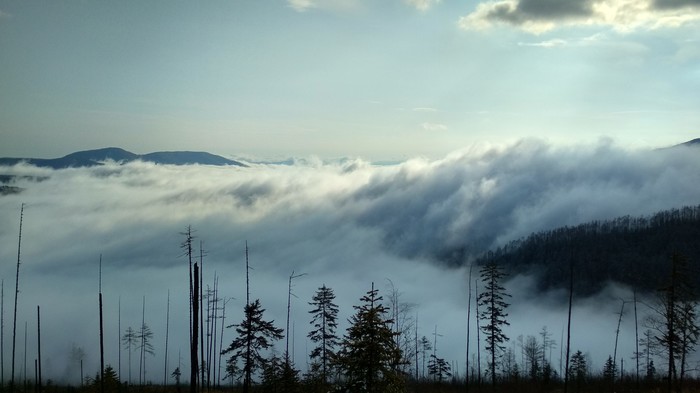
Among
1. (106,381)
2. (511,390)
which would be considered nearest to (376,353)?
(106,381)

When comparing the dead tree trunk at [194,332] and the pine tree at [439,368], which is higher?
the dead tree trunk at [194,332]

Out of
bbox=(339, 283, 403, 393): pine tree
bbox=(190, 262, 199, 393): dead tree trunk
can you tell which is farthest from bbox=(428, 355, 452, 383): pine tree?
bbox=(339, 283, 403, 393): pine tree

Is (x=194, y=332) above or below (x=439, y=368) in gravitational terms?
above

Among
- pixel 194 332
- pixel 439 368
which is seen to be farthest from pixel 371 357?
pixel 439 368

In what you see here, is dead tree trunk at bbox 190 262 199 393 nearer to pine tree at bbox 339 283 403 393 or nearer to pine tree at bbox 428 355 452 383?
pine tree at bbox 339 283 403 393

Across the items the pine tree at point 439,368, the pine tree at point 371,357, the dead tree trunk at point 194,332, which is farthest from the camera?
the pine tree at point 439,368

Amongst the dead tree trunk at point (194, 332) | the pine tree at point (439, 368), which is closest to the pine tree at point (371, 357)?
the dead tree trunk at point (194, 332)

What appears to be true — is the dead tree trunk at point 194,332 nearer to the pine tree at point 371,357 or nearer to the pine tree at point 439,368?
the pine tree at point 371,357

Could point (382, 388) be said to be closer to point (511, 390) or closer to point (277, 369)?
point (277, 369)

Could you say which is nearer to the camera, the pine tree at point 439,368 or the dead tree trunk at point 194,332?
the dead tree trunk at point 194,332

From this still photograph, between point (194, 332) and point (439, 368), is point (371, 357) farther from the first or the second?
point (439, 368)

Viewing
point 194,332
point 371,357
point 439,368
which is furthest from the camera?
point 439,368

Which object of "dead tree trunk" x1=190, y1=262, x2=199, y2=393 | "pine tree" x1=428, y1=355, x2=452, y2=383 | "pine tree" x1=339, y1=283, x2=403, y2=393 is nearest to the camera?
"pine tree" x1=339, y1=283, x2=403, y2=393

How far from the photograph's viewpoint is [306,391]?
37156 mm
